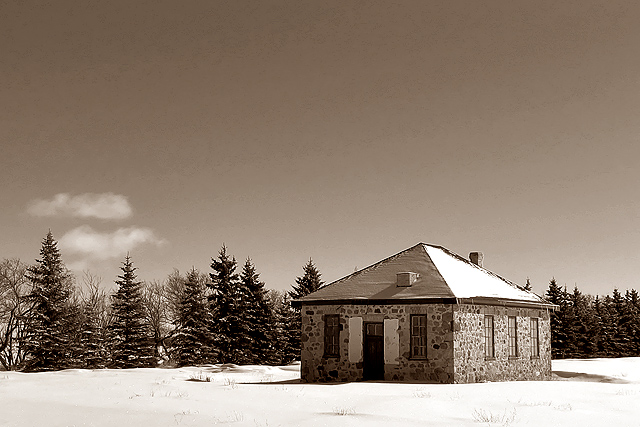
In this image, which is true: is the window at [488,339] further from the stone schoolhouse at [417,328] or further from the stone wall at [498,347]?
the stone wall at [498,347]

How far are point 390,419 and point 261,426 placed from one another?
8.54 feet

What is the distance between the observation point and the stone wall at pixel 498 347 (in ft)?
76.8

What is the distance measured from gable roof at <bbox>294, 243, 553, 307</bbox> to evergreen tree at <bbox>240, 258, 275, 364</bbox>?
59.3 ft

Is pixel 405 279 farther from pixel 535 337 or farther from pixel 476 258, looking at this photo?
pixel 476 258

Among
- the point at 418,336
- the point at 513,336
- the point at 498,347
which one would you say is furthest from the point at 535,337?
the point at 418,336

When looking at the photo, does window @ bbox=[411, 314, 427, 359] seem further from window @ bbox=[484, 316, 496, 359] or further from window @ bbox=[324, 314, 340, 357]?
window @ bbox=[324, 314, 340, 357]

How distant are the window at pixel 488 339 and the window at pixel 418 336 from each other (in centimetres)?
260

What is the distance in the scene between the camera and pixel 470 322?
23.9 m

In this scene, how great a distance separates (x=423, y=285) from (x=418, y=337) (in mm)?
1911

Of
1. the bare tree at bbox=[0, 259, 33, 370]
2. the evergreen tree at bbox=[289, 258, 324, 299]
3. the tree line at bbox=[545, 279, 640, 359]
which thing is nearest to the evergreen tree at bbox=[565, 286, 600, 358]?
the tree line at bbox=[545, 279, 640, 359]

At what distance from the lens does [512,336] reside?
2589cm

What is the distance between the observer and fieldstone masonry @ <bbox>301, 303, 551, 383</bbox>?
913 inches

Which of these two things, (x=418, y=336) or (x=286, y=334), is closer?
(x=418, y=336)

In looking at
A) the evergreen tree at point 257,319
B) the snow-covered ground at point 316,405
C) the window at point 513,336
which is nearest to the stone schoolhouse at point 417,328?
the window at point 513,336
